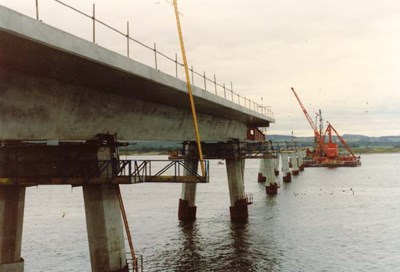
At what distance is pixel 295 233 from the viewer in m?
45.7

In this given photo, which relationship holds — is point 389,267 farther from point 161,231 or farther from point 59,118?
point 59,118

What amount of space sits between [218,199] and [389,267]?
4504cm

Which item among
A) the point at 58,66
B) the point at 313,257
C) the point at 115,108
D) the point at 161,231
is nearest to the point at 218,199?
the point at 161,231

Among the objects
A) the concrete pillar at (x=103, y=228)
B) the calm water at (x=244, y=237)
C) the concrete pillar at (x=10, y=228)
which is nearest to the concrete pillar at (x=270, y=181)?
the calm water at (x=244, y=237)

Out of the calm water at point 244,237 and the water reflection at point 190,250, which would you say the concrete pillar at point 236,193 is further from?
the water reflection at point 190,250

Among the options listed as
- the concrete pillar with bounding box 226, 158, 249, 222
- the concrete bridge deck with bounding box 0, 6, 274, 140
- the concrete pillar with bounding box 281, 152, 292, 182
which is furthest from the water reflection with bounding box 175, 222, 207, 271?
the concrete pillar with bounding box 281, 152, 292, 182

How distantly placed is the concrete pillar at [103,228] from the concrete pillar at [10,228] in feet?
15.9

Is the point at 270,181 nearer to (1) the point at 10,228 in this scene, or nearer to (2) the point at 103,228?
(1) the point at 10,228

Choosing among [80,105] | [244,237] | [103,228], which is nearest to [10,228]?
[103,228]

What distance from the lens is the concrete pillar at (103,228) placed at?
2306 centimetres

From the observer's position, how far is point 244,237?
1702 inches

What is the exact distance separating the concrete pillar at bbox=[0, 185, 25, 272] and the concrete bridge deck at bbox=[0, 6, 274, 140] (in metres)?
6.15

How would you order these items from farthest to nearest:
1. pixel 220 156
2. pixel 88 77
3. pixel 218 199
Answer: pixel 218 199, pixel 220 156, pixel 88 77

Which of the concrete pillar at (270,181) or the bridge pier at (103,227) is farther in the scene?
the concrete pillar at (270,181)
